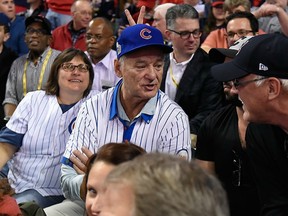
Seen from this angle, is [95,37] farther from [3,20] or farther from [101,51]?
[3,20]

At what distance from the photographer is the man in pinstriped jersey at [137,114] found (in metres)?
3.58

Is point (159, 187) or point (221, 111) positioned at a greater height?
point (159, 187)

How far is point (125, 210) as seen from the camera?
1.58 metres

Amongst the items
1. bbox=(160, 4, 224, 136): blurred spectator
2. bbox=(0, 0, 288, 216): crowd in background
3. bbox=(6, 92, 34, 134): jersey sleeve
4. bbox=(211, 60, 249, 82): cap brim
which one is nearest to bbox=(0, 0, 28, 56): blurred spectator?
bbox=(0, 0, 288, 216): crowd in background

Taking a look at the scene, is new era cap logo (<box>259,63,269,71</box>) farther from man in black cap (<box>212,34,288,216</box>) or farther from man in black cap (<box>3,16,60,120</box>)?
man in black cap (<box>3,16,60,120</box>)

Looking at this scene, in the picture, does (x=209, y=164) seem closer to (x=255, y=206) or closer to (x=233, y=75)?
(x=255, y=206)

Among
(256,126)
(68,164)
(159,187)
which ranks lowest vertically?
(68,164)

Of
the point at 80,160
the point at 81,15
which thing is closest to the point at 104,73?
the point at 81,15

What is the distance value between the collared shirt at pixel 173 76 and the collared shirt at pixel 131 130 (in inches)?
54.6

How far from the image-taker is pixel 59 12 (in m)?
8.19

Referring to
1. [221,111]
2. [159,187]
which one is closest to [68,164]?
[221,111]

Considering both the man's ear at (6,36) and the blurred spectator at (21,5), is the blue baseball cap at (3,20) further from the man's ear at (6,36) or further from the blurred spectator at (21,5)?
the blurred spectator at (21,5)

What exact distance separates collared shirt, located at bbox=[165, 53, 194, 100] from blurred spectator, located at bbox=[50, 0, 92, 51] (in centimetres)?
185

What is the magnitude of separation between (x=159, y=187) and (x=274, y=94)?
144 cm
